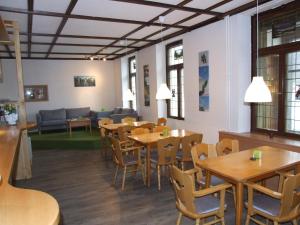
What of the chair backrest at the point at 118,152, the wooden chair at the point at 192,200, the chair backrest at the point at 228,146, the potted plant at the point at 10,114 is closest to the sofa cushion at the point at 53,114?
the potted plant at the point at 10,114

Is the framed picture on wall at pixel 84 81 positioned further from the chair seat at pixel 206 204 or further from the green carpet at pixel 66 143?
the chair seat at pixel 206 204

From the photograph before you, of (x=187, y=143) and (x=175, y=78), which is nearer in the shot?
(x=187, y=143)

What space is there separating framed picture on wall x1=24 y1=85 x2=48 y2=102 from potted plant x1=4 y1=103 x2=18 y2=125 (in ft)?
16.8

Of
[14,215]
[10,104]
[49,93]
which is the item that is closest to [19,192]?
[14,215]

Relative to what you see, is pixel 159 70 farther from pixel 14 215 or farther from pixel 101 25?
pixel 14 215

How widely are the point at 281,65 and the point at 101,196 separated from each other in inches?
138

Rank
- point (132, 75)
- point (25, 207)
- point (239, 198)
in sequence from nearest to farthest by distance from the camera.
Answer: point (25, 207), point (239, 198), point (132, 75)

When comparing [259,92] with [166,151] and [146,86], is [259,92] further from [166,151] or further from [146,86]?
[146,86]

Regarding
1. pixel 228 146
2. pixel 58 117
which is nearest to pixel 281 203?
pixel 228 146

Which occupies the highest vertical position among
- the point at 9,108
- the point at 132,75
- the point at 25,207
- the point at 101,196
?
the point at 132,75

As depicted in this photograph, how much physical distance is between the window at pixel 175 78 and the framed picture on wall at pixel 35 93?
16.9 ft

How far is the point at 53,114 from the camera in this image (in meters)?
9.02

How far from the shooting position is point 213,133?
5.05 m

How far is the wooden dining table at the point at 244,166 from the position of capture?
2.32m
